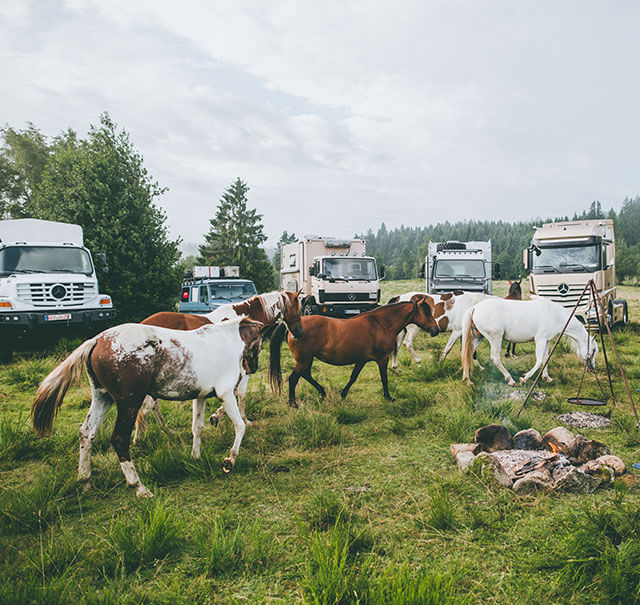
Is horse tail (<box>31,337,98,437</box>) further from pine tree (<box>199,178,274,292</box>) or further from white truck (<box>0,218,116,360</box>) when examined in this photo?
pine tree (<box>199,178,274,292</box>)

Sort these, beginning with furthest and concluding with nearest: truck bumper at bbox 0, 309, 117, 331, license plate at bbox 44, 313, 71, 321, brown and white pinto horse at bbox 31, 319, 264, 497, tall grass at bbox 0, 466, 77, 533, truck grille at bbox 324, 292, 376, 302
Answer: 1. truck grille at bbox 324, 292, 376, 302
2. license plate at bbox 44, 313, 71, 321
3. truck bumper at bbox 0, 309, 117, 331
4. brown and white pinto horse at bbox 31, 319, 264, 497
5. tall grass at bbox 0, 466, 77, 533

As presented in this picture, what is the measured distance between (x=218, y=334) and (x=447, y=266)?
1290cm

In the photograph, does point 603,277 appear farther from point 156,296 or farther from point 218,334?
point 156,296

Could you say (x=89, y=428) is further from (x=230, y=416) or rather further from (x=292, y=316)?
(x=292, y=316)

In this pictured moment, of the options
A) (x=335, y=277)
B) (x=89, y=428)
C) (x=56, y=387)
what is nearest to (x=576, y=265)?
(x=335, y=277)

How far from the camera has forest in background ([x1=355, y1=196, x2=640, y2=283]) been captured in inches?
3105

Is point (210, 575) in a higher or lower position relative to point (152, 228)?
lower

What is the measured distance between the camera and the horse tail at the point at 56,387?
3.69m

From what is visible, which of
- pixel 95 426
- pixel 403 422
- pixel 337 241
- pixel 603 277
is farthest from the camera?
pixel 337 241

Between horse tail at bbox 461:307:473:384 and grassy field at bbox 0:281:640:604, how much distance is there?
2012 mm

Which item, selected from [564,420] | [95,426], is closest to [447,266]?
[564,420]

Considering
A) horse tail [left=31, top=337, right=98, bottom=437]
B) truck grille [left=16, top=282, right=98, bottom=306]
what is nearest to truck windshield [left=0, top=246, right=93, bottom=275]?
truck grille [left=16, top=282, right=98, bottom=306]

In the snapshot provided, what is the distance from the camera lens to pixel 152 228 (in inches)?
599

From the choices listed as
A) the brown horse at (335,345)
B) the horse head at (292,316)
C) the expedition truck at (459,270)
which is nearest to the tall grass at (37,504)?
the brown horse at (335,345)
